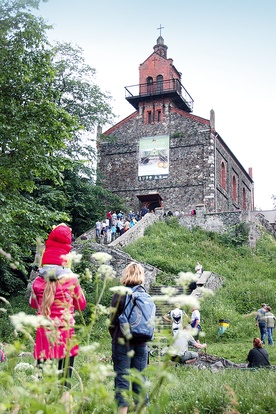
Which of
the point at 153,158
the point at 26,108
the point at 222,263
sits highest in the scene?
the point at 153,158

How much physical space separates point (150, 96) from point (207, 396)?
3637 centimetres

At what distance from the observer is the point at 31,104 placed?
15320 millimetres

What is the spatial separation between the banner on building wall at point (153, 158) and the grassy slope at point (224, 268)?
20.6 feet

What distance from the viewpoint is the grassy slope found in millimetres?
17906

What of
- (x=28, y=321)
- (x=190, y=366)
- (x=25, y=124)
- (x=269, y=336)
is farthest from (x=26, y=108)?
(x=28, y=321)

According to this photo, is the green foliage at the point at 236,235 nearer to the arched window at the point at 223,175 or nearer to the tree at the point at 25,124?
the arched window at the point at 223,175

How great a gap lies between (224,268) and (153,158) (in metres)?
14.5

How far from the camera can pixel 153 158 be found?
39.4 metres

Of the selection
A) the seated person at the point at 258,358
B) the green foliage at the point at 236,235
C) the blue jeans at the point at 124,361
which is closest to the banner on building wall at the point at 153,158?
the green foliage at the point at 236,235

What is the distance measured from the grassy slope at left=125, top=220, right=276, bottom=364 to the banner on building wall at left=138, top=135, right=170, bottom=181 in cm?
628

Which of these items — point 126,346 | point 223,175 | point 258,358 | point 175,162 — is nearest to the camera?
point 126,346

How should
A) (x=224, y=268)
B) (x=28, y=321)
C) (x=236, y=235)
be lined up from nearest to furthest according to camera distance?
(x=28, y=321), (x=224, y=268), (x=236, y=235)

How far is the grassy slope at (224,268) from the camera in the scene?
1791 cm

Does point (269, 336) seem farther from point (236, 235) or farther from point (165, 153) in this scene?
point (165, 153)
